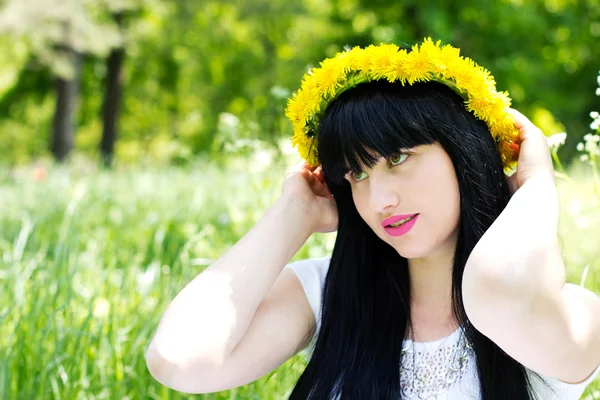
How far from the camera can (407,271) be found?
1.77 m

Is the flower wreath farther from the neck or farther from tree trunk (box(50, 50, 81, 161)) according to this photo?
tree trunk (box(50, 50, 81, 161))

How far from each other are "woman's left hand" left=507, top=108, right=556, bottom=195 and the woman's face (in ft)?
0.50

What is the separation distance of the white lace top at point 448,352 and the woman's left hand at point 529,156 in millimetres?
377

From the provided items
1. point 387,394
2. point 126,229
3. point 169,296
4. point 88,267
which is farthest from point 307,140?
point 126,229

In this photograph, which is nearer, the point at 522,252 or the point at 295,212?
the point at 522,252

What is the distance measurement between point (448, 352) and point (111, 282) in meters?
1.51

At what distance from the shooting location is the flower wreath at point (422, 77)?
4.91 feet

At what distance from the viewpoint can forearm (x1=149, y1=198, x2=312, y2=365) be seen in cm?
157

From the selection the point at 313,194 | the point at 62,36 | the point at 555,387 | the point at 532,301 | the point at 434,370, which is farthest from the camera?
the point at 62,36

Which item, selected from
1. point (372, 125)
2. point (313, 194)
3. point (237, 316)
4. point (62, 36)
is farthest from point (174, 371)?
point (62, 36)

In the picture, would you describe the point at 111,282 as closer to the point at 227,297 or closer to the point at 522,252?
the point at 227,297

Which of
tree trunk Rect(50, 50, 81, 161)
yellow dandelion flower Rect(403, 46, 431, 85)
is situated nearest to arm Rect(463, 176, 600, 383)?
yellow dandelion flower Rect(403, 46, 431, 85)

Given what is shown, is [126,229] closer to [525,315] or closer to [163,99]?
[525,315]

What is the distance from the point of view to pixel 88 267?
9.95ft
